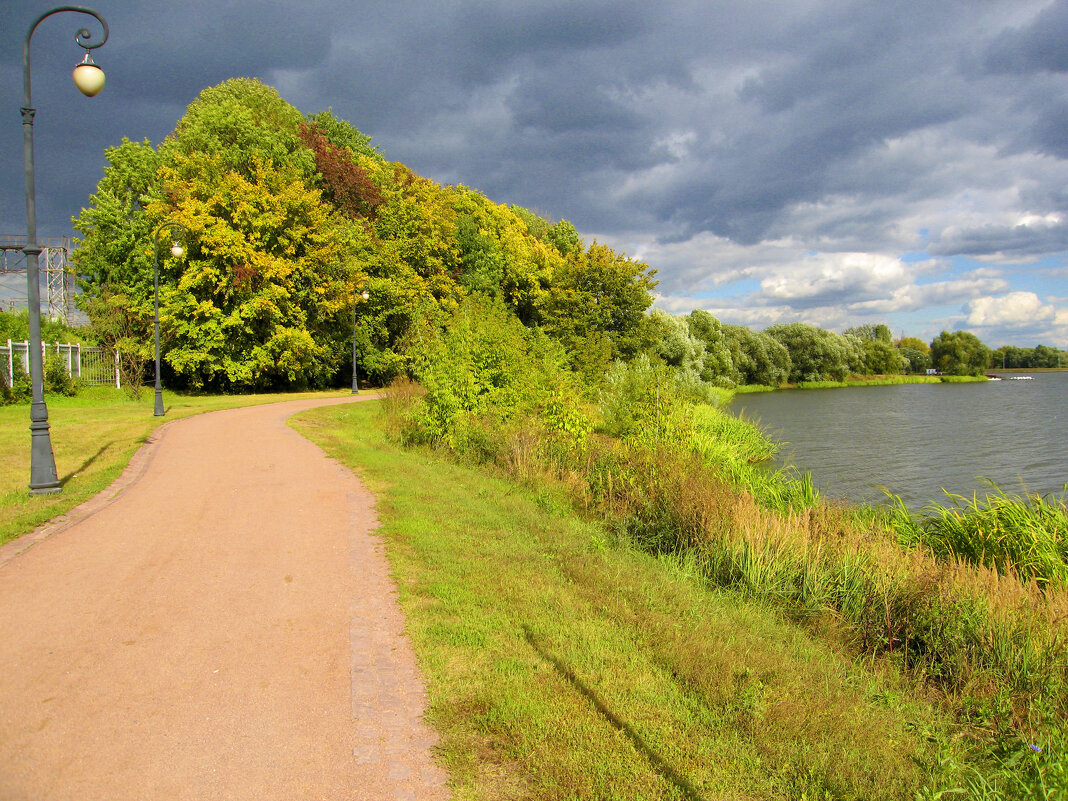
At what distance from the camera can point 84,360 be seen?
2938 cm

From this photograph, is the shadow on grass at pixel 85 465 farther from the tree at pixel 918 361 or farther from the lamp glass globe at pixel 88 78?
the tree at pixel 918 361

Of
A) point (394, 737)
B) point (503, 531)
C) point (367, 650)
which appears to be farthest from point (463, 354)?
point (394, 737)

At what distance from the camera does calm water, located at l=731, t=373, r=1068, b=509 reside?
619 inches

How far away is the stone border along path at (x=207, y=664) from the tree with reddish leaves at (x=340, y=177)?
34338 mm

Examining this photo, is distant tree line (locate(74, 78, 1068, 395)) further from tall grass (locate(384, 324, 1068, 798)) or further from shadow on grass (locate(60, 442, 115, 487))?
tall grass (locate(384, 324, 1068, 798))

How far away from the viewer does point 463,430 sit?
48.3 feet

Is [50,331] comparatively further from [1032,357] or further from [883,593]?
[1032,357]

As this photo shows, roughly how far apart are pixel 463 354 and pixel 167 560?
9270 mm

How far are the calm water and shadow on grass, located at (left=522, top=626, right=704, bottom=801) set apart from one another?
920cm

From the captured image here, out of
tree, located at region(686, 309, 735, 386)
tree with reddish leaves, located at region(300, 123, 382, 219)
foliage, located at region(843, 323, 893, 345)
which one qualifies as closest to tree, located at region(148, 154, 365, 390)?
tree with reddish leaves, located at region(300, 123, 382, 219)

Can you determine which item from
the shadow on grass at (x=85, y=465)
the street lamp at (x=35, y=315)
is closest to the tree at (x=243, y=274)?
the shadow on grass at (x=85, y=465)

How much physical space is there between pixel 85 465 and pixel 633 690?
11.9 metres

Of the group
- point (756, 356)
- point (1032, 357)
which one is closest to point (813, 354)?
point (756, 356)

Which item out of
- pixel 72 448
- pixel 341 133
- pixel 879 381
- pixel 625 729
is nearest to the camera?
pixel 625 729
